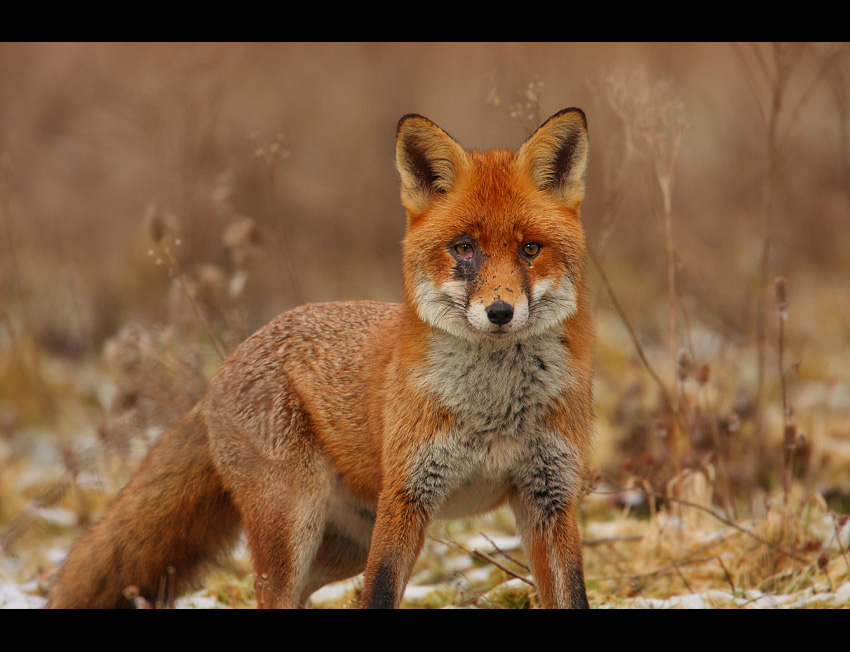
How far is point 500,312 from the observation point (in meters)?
3.13

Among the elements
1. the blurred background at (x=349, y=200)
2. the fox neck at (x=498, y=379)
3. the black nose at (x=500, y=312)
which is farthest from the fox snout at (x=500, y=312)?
the blurred background at (x=349, y=200)

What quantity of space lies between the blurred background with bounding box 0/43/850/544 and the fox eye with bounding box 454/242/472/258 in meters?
4.15

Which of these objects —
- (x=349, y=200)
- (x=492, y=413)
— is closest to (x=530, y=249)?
(x=492, y=413)

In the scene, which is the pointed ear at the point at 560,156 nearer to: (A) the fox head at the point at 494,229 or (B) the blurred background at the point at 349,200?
(A) the fox head at the point at 494,229

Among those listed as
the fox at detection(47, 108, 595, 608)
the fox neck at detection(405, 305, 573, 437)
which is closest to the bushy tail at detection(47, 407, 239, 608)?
the fox at detection(47, 108, 595, 608)

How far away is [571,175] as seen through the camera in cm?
359

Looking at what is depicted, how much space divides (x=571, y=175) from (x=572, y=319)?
61cm

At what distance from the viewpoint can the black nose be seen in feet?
10.3

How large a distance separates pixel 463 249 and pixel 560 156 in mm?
618

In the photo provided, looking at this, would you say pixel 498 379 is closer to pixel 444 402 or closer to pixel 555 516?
pixel 444 402

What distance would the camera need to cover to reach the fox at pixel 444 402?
341 centimetres

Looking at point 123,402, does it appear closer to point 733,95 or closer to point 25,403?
point 25,403

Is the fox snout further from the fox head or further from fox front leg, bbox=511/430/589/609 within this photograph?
fox front leg, bbox=511/430/589/609

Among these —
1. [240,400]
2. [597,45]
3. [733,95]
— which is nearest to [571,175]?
[240,400]
